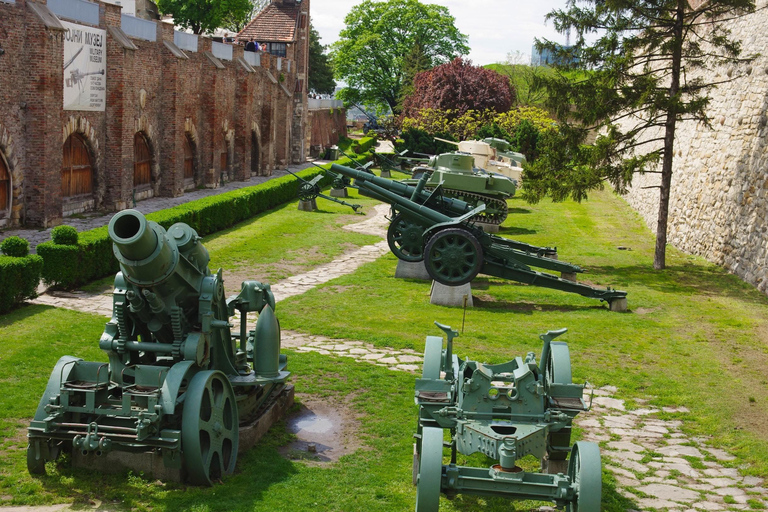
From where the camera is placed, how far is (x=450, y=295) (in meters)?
15.0

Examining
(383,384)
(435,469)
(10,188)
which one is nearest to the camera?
(435,469)

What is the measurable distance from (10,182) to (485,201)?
12.2m

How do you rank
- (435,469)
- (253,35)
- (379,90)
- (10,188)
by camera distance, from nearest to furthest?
1. (435,469)
2. (10,188)
3. (253,35)
4. (379,90)

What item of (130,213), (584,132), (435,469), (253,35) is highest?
(253,35)

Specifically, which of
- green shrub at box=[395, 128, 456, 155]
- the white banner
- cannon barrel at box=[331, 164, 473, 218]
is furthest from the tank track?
green shrub at box=[395, 128, 456, 155]

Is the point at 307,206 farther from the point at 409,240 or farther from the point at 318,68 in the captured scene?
the point at 318,68

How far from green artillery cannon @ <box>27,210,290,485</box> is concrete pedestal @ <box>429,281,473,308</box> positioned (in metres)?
7.07

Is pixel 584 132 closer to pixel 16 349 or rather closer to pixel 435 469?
pixel 16 349

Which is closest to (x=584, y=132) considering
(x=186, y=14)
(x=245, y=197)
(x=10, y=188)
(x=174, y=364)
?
(x=245, y=197)

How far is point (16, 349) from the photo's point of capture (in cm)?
1061

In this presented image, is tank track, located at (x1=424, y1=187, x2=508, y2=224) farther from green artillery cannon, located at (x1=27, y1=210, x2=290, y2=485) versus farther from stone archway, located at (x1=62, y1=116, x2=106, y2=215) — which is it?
green artillery cannon, located at (x1=27, y1=210, x2=290, y2=485)

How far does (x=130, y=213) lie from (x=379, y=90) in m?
55.0

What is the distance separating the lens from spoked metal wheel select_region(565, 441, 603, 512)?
592 cm

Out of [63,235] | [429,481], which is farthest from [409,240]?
[429,481]
